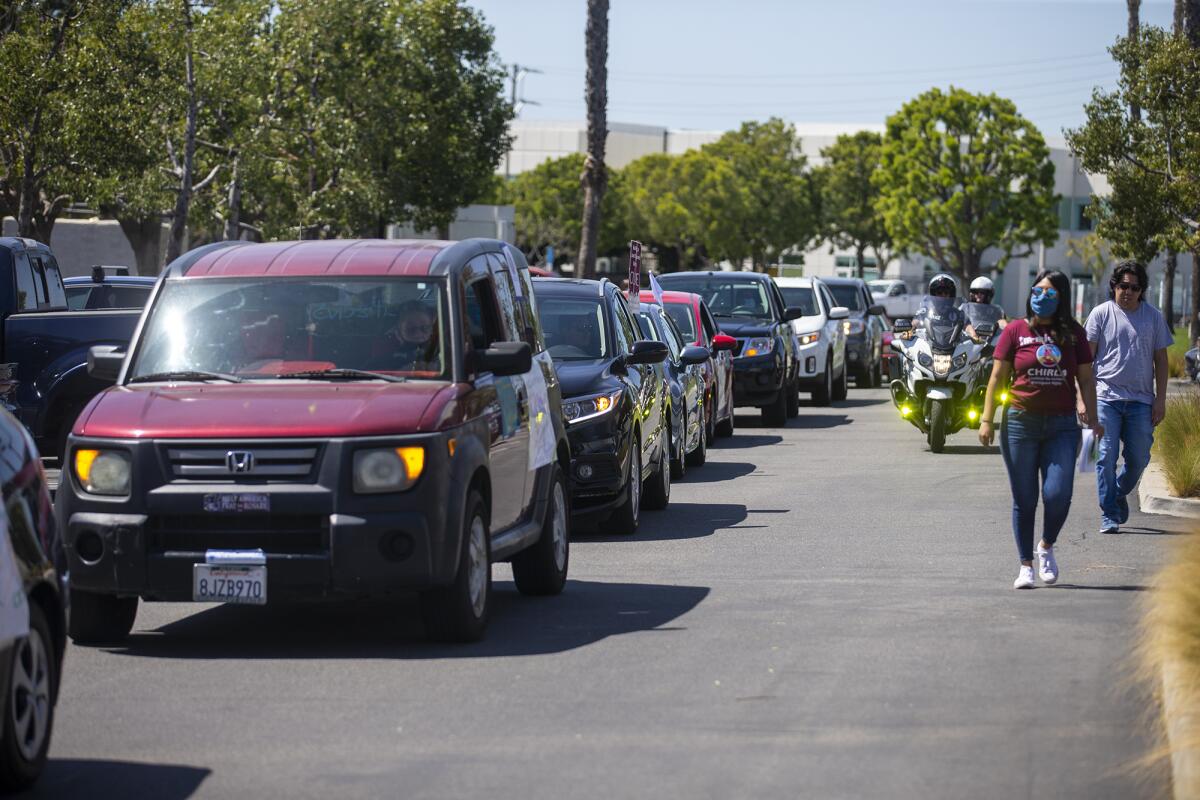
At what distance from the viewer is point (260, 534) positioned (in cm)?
859

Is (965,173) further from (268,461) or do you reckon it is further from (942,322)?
(268,461)

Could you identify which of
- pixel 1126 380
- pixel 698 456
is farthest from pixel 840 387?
pixel 1126 380

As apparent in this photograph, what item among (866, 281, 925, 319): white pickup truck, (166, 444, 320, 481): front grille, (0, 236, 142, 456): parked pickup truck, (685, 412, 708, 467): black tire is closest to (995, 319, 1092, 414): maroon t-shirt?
(166, 444, 320, 481): front grille

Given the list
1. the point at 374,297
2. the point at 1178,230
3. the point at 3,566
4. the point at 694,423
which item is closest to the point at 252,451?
the point at 374,297

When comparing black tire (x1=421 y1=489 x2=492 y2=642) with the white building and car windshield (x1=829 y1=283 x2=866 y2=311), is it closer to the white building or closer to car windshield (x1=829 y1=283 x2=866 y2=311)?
car windshield (x1=829 y1=283 x2=866 y2=311)

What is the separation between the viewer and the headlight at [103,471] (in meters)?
8.73

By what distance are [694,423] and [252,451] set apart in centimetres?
1096

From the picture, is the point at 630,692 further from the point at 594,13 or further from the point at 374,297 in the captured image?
the point at 594,13

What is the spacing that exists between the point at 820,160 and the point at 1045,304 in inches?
4314

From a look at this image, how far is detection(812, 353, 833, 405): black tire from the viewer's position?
30234 mm

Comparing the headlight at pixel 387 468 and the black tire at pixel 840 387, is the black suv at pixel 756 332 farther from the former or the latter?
the headlight at pixel 387 468

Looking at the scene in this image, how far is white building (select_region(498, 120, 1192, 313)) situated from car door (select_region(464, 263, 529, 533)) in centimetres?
6264

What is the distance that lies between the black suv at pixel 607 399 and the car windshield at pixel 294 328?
3.61 m

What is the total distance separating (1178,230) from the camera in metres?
32.0
